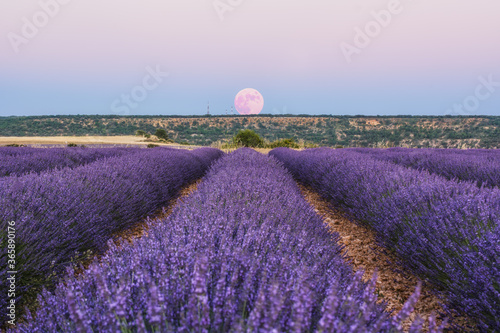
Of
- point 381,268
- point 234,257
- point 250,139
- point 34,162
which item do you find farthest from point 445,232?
point 250,139

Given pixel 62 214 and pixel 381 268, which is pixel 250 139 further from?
pixel 62 214

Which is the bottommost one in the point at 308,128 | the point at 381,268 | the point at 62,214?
the point at 381,268

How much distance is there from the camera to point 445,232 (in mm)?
2215

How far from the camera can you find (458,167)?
17.0ft

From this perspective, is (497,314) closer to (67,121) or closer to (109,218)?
(109,218)

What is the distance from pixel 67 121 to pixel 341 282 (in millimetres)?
66893

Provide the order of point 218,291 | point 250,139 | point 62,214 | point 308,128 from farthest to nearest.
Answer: point 308,128, point 250,139, point 62,214, point 218,291

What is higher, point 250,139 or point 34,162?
point 250,139

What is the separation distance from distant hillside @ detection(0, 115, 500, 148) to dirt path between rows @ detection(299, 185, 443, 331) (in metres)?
34.0

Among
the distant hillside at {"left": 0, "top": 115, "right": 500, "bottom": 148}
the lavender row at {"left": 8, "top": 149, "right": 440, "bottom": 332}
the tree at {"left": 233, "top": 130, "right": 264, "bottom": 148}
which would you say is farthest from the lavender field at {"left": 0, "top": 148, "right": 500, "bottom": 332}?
the distant hillside at {"left": 0, "top": 115, "right": 500, "bottom": 148}

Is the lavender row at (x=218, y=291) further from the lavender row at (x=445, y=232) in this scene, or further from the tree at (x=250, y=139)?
the tree at (x=250, y=139)

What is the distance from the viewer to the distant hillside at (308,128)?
128 ft

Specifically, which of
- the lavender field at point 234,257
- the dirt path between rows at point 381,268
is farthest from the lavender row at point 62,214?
the dirt path between rows at point 381,268

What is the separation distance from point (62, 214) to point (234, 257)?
2.12m
